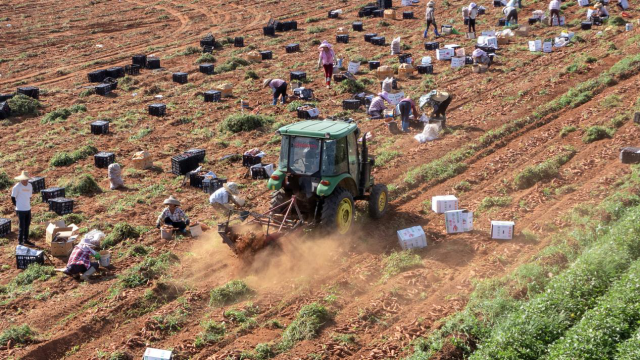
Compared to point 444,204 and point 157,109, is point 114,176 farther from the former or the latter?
point 444,204

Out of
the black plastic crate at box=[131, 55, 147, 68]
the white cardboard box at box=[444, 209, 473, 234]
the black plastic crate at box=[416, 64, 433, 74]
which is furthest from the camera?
the black plastic crate at box=[131, 55, 147, 68]

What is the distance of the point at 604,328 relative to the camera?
986 cm

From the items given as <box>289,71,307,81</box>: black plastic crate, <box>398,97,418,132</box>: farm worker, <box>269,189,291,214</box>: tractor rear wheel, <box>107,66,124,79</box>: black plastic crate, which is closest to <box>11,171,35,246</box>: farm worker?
<box>269,189,291,214</box>: tractor rear wheel

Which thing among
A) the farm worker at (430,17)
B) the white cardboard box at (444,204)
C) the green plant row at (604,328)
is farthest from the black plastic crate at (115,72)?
the green plant row at (604,328)

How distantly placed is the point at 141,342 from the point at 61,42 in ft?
102

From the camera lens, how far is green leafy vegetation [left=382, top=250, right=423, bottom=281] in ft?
42.9

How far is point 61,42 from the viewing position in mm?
38188

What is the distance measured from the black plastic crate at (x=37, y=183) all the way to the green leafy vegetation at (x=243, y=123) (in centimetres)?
640

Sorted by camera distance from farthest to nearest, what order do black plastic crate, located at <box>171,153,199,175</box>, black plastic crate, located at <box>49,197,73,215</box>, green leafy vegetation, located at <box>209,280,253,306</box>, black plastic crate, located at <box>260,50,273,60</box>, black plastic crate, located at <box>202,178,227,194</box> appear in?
black plastic crate, located at <box>260,50,273,60</box> → black plastic crate, located at <box>171,153,199,175</box> → black plastic crate, located at <box>202,178,227,194</box> → black plastic crate, located at <box>49,197,73,215</box> → green leafy vegetation, located at <box>209,280,253,306</box>

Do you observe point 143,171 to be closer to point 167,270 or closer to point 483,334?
point 167,270

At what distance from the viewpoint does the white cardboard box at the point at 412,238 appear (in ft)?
45.5

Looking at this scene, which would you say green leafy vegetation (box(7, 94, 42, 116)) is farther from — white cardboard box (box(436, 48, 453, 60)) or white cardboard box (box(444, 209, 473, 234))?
white cardboard box (box(444, 209, 473, 234))

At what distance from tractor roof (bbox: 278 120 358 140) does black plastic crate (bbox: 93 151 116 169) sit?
8370 mm

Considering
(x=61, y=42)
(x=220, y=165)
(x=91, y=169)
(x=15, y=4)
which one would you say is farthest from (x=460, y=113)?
(x=15, y=4)
